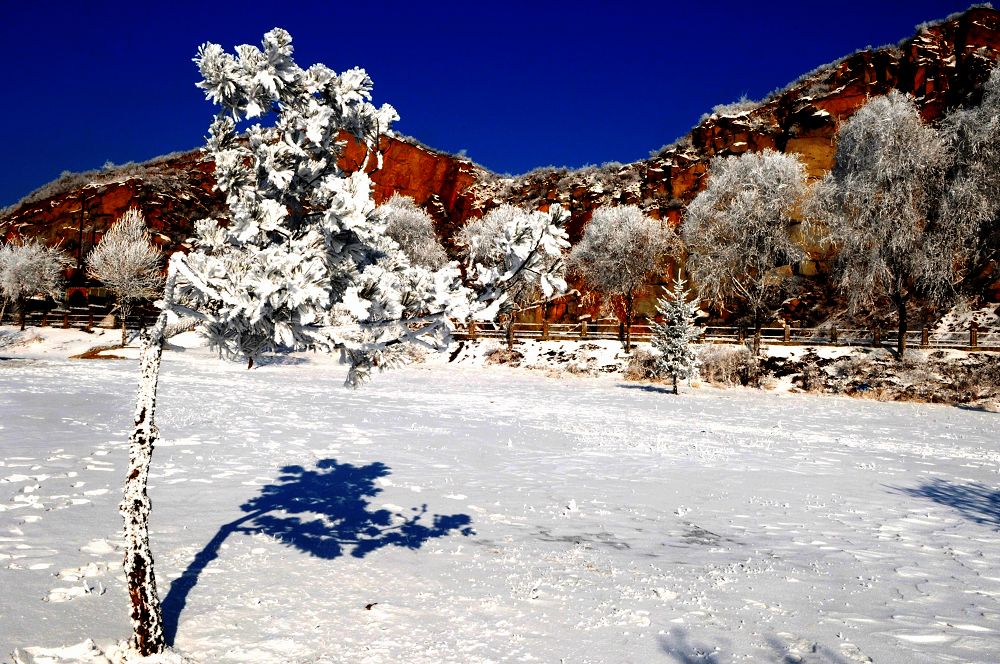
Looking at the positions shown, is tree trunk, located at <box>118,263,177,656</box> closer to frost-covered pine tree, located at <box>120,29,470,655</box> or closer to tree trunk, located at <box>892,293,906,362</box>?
frost-covered pine tree, located at <box>120,29,470,655</box>

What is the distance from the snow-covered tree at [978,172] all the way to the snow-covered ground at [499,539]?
55.6 ft

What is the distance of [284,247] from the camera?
3.62 m

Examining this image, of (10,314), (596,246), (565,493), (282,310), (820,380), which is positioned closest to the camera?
(282,310)

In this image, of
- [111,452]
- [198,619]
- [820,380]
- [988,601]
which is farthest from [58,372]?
[820,380]

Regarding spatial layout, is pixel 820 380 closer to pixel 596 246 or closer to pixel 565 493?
pixel 596 246

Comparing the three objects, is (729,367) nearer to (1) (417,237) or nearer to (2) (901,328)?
(2) (901,328)

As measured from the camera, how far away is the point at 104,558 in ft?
18.8

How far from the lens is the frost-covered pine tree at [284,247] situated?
3.69 metres

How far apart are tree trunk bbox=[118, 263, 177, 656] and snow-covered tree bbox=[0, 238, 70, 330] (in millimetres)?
50598

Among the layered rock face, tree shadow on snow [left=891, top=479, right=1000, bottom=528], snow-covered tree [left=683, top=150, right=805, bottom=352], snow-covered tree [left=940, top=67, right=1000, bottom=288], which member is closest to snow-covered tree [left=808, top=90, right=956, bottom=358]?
snow-covered tree [left=940, top=67, right=1000, bottom=288]

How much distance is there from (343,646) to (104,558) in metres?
2.94

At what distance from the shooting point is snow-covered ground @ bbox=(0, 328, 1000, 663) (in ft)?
15.6

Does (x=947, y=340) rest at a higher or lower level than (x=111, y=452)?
higher

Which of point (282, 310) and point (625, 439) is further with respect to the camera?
point (625, 439)
